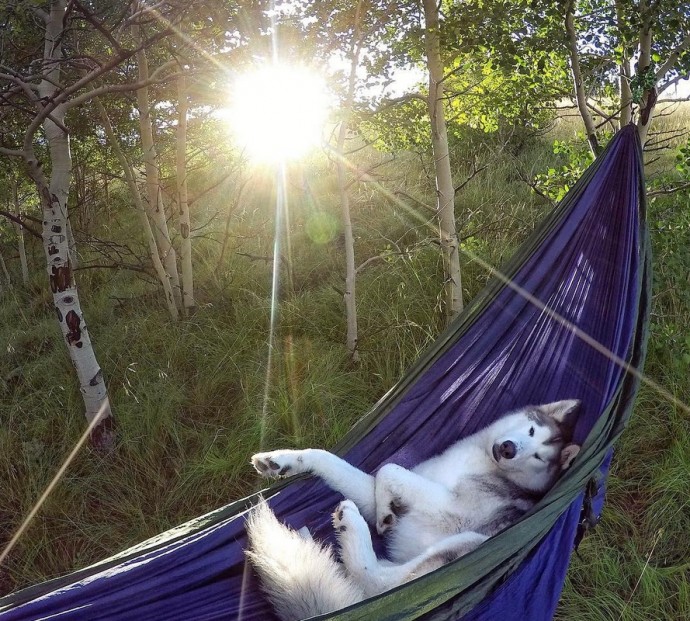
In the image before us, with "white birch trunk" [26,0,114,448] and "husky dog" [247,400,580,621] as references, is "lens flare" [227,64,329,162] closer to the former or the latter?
"white birch trunk" [26,0,114,448]

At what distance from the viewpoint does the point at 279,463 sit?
1.64 meters

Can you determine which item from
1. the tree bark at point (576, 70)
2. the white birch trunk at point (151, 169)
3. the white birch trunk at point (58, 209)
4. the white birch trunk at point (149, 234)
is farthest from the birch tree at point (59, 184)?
the tree bark at point (576, 70)

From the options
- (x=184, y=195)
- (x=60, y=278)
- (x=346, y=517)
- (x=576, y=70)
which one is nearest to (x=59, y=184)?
(x=60, y=278)

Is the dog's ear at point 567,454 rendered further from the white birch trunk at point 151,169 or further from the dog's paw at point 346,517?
the white birch trunk at point 151,169

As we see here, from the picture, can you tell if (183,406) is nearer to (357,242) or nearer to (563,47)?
(357,242)

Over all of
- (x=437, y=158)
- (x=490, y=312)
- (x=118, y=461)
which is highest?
(x=437, y=158)

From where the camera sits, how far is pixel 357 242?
14.5 ft

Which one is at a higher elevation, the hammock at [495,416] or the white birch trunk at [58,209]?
the white birch trunk at [58,209]

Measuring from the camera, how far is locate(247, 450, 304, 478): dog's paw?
1620 mm

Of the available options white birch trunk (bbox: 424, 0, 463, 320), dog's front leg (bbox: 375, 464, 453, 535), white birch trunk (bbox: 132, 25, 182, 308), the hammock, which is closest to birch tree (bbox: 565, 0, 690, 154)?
the hammock

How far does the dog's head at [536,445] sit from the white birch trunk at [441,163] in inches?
43.2

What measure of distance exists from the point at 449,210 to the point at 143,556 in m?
1.86

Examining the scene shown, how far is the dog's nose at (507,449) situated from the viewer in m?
1.55

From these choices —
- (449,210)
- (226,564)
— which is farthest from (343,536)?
(449,210)
